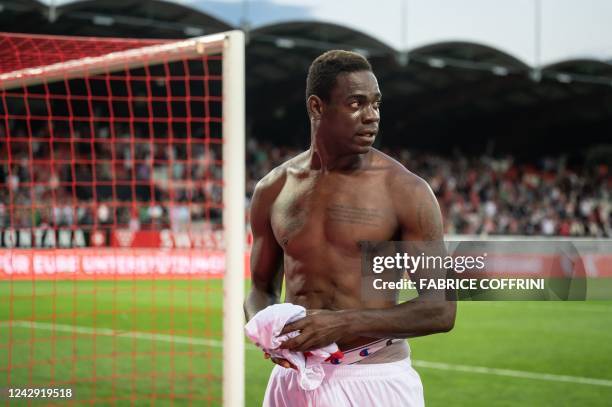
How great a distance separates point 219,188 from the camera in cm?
2842

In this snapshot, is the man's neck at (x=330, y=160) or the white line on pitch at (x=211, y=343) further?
the white line on pitch at (x=211, y=343)

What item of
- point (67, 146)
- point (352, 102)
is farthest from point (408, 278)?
point (67, 146)

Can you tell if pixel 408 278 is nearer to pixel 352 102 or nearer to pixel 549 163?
pixel 352 102

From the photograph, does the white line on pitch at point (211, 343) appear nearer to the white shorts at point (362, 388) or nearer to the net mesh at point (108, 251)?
the net mesh at point (108, 251)

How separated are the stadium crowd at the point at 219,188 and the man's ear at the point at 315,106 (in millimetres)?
16111

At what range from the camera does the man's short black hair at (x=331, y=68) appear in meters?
3.13

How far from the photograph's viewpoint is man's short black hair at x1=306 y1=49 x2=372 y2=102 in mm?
3131

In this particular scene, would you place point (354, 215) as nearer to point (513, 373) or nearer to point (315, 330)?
point (315, 330)

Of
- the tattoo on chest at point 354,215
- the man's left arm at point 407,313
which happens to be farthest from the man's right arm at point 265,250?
the man's left arm at point 407,313

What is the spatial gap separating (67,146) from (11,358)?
19.0 meters

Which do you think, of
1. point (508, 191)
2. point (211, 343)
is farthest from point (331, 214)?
point (508, 191)

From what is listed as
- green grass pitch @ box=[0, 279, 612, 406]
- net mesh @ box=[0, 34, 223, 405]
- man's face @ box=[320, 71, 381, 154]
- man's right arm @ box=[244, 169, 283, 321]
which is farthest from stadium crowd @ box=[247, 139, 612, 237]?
man's face @ box=[320, 71, 381, 154]

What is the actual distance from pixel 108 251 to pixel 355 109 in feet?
54.0

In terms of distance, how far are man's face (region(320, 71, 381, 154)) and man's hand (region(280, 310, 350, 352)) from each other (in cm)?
62
